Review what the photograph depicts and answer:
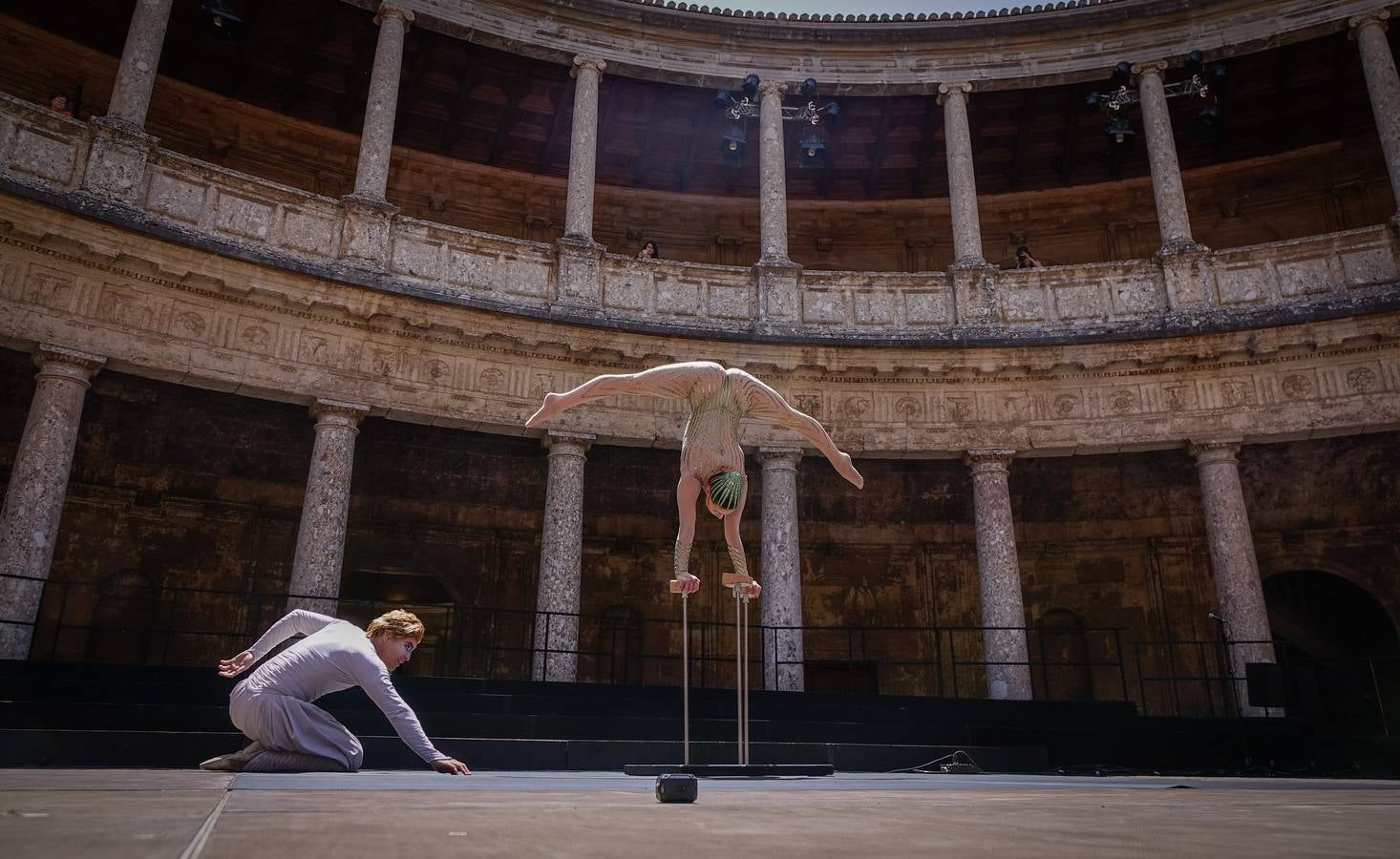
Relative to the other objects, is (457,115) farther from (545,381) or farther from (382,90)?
(545,381)

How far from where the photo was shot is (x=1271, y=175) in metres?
18.3

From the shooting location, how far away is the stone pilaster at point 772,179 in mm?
14711

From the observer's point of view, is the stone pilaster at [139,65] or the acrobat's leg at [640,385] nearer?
the acrobat's leg at [640,385]

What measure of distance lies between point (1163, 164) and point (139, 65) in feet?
46.9

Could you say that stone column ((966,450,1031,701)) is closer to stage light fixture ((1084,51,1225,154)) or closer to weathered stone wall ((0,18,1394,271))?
stage light fixture ((1084,51,1225,154))

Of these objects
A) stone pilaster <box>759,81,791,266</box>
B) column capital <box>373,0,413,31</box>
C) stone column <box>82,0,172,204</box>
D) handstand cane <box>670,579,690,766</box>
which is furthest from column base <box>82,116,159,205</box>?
handstand cane <box>670,579,690,766</box>

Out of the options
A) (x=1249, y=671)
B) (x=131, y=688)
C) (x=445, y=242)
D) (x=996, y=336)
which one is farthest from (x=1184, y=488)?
(x=131, y=688)

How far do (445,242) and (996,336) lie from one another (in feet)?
25.5

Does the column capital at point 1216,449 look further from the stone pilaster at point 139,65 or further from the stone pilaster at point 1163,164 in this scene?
the stone pilaster at point 139,65

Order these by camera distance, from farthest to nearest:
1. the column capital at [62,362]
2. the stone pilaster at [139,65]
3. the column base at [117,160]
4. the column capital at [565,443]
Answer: the column capital at [565,443]
the stone pilaster at [139,65]
the column base at [117,160]
the column capital at [62,362]

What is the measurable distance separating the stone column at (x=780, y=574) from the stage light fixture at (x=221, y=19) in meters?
9.44

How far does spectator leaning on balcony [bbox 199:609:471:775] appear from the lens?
4.94m

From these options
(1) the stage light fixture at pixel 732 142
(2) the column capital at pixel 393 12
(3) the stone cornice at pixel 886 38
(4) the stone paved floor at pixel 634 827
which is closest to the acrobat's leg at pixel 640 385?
(4) the stone paved floor at pixel 634 827

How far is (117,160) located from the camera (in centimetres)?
1153
